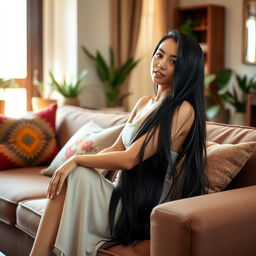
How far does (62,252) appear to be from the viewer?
189 cm

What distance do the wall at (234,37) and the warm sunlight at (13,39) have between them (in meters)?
2.14

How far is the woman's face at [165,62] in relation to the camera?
6.78 ft

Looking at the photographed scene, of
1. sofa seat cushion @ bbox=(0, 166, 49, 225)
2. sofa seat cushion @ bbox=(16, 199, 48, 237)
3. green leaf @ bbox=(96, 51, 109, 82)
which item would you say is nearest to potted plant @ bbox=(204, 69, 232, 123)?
green leaf @ bbox=(96, 51, 109, 82)

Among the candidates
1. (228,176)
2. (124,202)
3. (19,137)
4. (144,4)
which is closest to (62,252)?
(124,202)

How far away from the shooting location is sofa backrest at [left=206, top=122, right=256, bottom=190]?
2094mm

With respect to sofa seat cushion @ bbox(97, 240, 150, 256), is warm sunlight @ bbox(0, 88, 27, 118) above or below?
above

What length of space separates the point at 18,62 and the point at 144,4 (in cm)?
152

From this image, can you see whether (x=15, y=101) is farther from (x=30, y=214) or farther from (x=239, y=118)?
(x=30, y=214)

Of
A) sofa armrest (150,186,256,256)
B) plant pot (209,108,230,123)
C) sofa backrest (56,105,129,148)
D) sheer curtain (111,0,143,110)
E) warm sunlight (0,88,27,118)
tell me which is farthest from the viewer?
plant pot (209,108,230,123)

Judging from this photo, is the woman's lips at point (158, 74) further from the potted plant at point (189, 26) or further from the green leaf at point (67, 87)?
the potted plant at point (189, 26)

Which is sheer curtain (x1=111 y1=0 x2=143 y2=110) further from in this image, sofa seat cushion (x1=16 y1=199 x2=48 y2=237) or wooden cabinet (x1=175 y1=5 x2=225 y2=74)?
sofa seat cushion (x1=16 y1=199 x2=48 y2=237)

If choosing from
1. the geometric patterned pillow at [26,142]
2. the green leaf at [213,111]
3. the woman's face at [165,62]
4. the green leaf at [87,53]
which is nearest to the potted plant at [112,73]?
the green leaf at [87,53]

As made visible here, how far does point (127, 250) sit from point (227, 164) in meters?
0.52

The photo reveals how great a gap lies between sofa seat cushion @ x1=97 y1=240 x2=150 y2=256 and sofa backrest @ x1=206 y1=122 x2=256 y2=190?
47 centimetres
